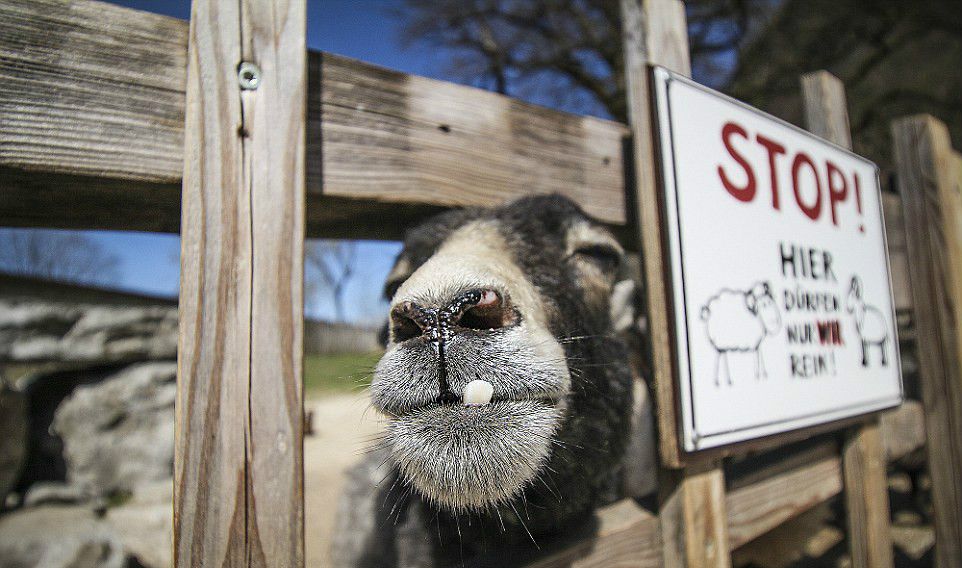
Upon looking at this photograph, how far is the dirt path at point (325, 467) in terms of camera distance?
12.4 ft

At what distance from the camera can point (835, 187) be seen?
2.28 meters

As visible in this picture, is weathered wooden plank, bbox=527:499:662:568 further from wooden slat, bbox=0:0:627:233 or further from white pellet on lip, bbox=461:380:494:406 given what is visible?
wooden slat, bbox=0:0:627:233

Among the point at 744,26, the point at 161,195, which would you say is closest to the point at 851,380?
the point at 161,195

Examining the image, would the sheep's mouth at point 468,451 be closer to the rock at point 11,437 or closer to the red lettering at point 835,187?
the red lettering at point 835,187

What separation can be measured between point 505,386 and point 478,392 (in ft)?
0.26

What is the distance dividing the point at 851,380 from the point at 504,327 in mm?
1834

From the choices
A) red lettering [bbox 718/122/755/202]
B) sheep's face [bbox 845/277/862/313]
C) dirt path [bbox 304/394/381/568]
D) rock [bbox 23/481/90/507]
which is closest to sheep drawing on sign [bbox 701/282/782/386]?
red lettering [bbox 718/122/755/202]

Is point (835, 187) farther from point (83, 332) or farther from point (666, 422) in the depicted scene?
point (83, 332)

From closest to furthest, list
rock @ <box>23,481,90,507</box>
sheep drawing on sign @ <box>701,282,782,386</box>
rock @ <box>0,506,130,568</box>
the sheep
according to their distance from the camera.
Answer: the sheep < sheep drawing on sign @ <box>701,282,782,386</box> < rock @ <box>0,506,130,568</box> < rock @ <box>23,481,90,507</box>

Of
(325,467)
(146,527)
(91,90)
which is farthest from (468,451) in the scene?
(325,467)

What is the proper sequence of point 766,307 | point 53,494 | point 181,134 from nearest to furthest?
point 181,134 → point 766,307 → point 53,494

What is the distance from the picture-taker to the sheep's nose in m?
1.23

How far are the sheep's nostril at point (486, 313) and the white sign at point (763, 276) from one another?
613 mm

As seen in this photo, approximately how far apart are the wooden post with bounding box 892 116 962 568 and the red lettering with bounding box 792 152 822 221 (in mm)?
1431
